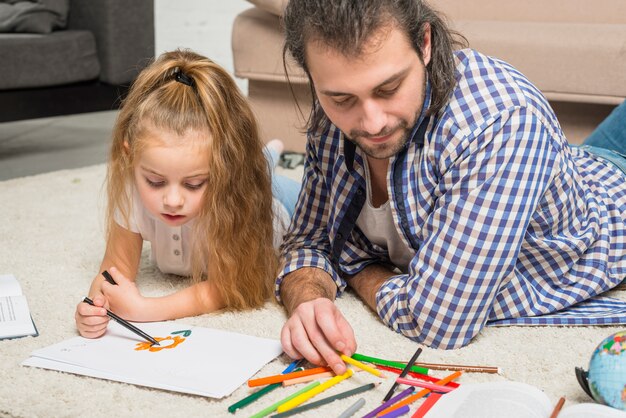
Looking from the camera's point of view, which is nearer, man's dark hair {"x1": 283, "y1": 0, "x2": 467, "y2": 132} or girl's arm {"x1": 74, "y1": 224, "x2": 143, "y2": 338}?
man's dark hair {"x1": 283, "y1": 0, "x2": 467, "y2": 132}

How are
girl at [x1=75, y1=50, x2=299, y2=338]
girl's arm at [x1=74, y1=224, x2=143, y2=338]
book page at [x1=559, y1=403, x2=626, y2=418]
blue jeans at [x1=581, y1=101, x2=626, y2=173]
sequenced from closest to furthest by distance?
book page at [x1=559, y1=403, x2=626, y2=418] → girl at [x1=75, y1=50, x2=299, y2=338] → girl's arm at [x1=74, y1=224, x2=143, y2=338] → blue jeans at [x1=581, y1=101, x2=626, y2=173]

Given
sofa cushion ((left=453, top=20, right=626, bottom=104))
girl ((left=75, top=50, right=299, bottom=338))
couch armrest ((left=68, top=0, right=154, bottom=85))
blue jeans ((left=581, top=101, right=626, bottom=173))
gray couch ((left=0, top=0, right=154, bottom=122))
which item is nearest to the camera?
girl ((left=75, top=50, right=299, bottom=338))

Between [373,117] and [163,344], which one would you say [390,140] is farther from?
[163,344]

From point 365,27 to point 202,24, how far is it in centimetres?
329

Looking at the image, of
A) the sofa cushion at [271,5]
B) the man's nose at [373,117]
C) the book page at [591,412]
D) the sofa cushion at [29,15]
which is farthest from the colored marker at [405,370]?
the sofa cushion at [29,15]

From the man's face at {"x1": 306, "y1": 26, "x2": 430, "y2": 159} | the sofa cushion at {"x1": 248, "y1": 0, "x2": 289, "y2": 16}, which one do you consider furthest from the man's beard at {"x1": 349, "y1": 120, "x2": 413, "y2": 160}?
the sofa cushion at {"x1": 248, "y1": 0, "x2": 289, "y2": 16}

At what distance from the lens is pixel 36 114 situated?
118 inches

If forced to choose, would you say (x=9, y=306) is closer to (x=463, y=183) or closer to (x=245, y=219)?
(x=245, y=219)

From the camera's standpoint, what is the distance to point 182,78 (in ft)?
5.02

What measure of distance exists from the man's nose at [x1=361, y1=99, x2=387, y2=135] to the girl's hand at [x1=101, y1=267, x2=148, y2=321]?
534 mm

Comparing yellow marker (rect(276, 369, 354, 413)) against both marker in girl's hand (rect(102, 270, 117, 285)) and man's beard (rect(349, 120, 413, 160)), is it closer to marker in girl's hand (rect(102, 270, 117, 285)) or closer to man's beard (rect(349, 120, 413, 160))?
man's beard (rect(349, 120, 413, 160))

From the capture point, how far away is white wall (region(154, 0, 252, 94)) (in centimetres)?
430

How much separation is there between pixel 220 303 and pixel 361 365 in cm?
41

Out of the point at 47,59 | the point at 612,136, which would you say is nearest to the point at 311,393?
the point at 612,136
